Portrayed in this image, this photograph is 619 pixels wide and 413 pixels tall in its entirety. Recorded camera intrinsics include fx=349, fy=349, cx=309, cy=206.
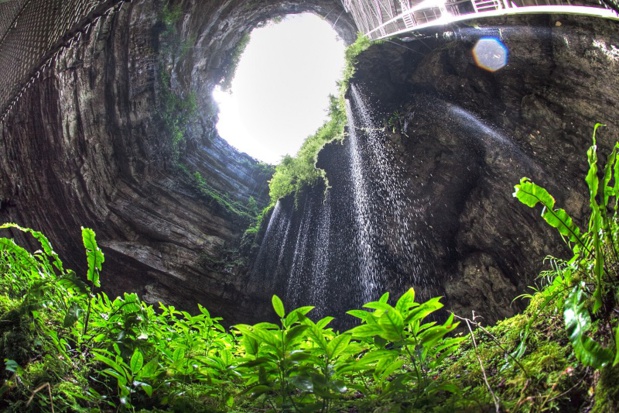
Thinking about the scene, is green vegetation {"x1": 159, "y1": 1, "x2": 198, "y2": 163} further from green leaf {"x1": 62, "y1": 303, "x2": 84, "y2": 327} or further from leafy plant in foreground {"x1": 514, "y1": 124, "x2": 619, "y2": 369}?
leafy plant in foreground {"x1": 514, "y1": 124, "x2": 619, "y2": 369}

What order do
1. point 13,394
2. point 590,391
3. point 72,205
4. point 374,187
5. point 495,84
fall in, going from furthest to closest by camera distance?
point 374,187 < point 72,205 < point 495,84 < point 13,394 < point 590,391

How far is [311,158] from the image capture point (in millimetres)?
11820

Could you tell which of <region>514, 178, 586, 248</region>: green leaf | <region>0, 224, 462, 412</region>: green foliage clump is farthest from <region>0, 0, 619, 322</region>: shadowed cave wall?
<region>0, 224, 462, 412</region>: green foliage clump

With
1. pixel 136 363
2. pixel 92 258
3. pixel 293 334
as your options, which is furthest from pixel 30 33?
pixel 293 334

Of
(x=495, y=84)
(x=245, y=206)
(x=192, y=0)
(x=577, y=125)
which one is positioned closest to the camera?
(x=577, y=125)

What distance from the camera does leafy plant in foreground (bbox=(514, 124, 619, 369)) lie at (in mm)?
910

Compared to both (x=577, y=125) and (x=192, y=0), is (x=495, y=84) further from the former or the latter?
(x=192, y=0)

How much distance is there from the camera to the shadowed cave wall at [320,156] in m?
6.94

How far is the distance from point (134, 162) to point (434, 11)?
934 centimetres

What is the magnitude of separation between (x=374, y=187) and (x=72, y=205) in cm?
832

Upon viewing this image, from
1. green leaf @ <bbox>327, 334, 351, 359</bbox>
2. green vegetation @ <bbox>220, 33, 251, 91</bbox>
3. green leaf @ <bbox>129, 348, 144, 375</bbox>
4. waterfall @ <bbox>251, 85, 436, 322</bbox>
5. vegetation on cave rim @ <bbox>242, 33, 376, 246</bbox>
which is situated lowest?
green leaf @ <bbox>129, 348, 144, 375</bbox>

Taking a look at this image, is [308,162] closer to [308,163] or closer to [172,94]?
[308,163]

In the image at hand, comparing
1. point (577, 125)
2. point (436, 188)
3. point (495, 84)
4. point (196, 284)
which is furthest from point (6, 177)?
point (577, 125)

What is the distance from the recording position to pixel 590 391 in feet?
3.28
